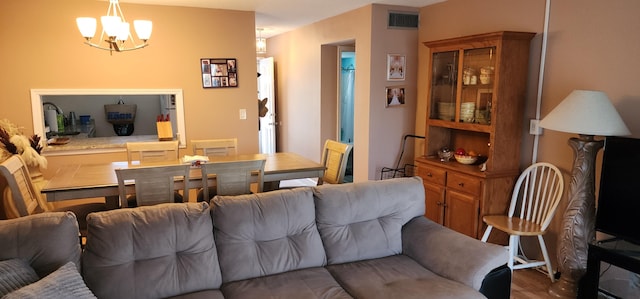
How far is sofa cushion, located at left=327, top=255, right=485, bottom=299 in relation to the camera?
6.40 feet

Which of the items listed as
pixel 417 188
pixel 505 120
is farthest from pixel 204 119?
pixel 505 120

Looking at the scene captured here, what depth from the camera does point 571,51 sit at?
2.94 metres

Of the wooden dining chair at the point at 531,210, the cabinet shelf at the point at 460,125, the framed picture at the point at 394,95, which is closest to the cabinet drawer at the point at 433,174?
the cabinet shelf at the point at 460,125

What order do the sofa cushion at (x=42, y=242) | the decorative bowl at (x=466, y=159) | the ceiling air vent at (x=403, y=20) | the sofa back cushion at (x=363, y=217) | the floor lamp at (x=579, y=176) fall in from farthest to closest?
the ceiling air vent at (x=403, y=20), the decorative bowl at (x=466, y=159), the floor lamp at (x=579, y=176), the sofa back cushion at (x=363, y=217), the sofa cushion at (x=42, y=242)

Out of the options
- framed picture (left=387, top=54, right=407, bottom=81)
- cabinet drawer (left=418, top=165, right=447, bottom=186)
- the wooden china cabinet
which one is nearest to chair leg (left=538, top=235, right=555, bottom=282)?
the wooden china cabinet

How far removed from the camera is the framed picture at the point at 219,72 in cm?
459

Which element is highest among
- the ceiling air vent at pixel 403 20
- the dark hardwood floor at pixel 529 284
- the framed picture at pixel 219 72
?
the ceiling air vent at pixel 403 20

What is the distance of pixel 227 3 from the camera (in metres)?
4.26

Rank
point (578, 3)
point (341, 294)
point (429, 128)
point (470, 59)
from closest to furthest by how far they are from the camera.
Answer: point (341, 294) → point (578, 3) → point (470, 59) → point (429, 128)

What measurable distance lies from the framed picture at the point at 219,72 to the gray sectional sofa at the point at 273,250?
8.80 ft

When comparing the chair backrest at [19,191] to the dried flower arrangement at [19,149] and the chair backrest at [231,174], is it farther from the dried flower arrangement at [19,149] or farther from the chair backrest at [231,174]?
the chair backrest at [231,174]

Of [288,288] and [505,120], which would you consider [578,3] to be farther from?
[288,288]

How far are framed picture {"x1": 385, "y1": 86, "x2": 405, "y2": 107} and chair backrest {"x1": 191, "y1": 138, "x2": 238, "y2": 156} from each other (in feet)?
5.98

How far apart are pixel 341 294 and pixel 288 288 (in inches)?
10.8
